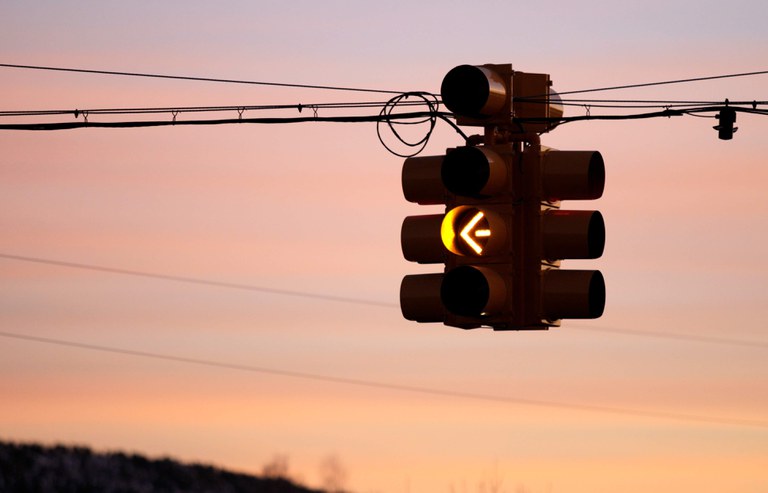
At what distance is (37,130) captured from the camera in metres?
19.9

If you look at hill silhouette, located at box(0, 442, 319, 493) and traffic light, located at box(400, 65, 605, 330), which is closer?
traffic light, located at box(400, 65, 605, 330)

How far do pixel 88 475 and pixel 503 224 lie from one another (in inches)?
1964

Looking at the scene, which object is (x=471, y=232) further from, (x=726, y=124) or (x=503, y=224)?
(x=726, y=124)

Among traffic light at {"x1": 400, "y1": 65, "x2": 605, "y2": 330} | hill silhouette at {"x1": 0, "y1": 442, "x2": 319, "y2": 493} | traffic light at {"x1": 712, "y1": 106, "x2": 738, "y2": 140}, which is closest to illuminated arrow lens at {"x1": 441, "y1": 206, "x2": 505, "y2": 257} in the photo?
traffic light at {"x1": 400, "y1": 65, "x2": 605, "y2": 330}

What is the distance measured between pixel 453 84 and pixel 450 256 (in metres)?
Answer: 1.45

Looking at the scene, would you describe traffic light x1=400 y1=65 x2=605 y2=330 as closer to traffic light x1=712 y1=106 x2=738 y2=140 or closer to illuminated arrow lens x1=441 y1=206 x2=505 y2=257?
illuminated arrow lens x1=441 y1=206 x2=505 y2=257

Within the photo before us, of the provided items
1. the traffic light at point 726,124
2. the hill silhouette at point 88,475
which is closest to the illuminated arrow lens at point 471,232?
Result: the traffic light at point 726,124

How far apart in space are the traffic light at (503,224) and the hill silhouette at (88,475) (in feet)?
135

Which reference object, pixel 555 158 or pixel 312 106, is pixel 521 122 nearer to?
pixel 555 158

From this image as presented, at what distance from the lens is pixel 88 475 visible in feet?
205

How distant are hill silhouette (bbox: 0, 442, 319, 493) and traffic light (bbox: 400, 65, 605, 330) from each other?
41068 millimetres

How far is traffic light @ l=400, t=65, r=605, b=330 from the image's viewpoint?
14.5 m

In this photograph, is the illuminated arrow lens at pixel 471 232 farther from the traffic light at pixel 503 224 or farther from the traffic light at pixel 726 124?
the traffic light at pixel 726 124

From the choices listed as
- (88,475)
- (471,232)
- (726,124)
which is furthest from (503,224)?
(88,475)
